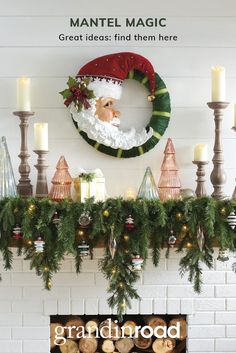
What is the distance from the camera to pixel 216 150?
9.26ft

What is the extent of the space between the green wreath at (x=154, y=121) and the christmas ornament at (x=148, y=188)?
0.16 metres

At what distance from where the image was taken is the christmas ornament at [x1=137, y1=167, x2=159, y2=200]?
2.76 metres

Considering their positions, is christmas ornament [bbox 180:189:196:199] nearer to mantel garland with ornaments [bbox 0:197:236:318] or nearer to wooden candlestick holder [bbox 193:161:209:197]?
wooden candlestick holder [bbox 193:161:209:197]

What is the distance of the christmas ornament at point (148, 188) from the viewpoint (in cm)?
276

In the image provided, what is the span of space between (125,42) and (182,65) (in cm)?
31

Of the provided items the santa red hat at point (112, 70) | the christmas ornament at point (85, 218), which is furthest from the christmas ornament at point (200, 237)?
the santa red hat at point (112, 70)

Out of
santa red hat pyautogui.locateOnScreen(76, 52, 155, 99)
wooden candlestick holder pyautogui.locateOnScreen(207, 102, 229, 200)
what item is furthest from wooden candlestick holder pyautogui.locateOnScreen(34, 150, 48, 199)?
wooden candlestick holder pyautogui.locateOnScreen(207, 102, 229, 200)

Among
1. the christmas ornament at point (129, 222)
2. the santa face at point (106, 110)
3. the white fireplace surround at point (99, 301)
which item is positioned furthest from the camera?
the white fireplace surround at point (99, 301)

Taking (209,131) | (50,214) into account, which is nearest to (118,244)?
(50,214)

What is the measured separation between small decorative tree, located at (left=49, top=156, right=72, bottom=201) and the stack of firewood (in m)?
0.69

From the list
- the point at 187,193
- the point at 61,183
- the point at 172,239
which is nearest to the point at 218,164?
the point at 187,193

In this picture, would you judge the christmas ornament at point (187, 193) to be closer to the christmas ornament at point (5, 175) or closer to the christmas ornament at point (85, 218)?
the christmas ornament at point (85, 218)

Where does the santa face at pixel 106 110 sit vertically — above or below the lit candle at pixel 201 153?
above

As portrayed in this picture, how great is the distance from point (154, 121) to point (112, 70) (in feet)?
1.08
